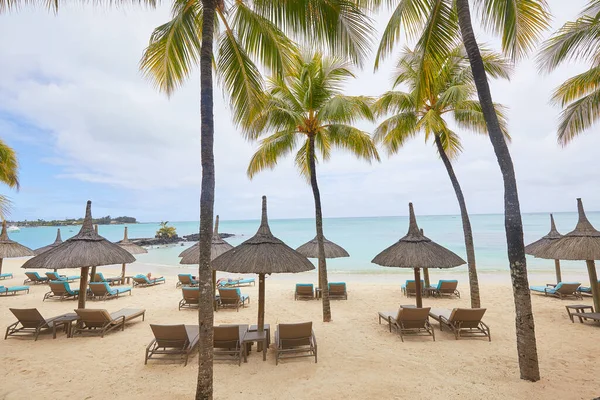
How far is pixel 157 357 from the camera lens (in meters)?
5.66

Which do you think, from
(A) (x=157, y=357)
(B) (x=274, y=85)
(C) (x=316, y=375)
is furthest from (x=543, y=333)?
(B) (x=274, y=85)

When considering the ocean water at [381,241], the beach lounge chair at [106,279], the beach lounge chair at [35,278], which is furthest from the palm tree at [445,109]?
the beach lounge chair at [35,278]

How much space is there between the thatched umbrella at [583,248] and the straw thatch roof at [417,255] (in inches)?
130

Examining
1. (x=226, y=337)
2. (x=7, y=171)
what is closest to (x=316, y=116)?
(x=226, y=337)

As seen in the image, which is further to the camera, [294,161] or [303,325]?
[294,161]

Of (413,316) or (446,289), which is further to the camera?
(446,289)

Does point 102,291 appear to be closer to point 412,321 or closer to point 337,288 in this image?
point 337,288

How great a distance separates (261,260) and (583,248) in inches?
338

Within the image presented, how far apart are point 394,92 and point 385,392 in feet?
29.1

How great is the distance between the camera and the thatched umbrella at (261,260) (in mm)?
5570

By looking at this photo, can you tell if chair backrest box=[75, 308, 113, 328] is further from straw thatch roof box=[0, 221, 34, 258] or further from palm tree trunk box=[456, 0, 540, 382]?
palm tree trunk box=[456, 0, 540, 382]

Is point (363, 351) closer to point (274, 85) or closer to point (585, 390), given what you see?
point (585, 390)

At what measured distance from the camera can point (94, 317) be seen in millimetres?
6910

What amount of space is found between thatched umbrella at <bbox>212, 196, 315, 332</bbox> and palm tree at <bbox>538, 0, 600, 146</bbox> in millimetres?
8512
